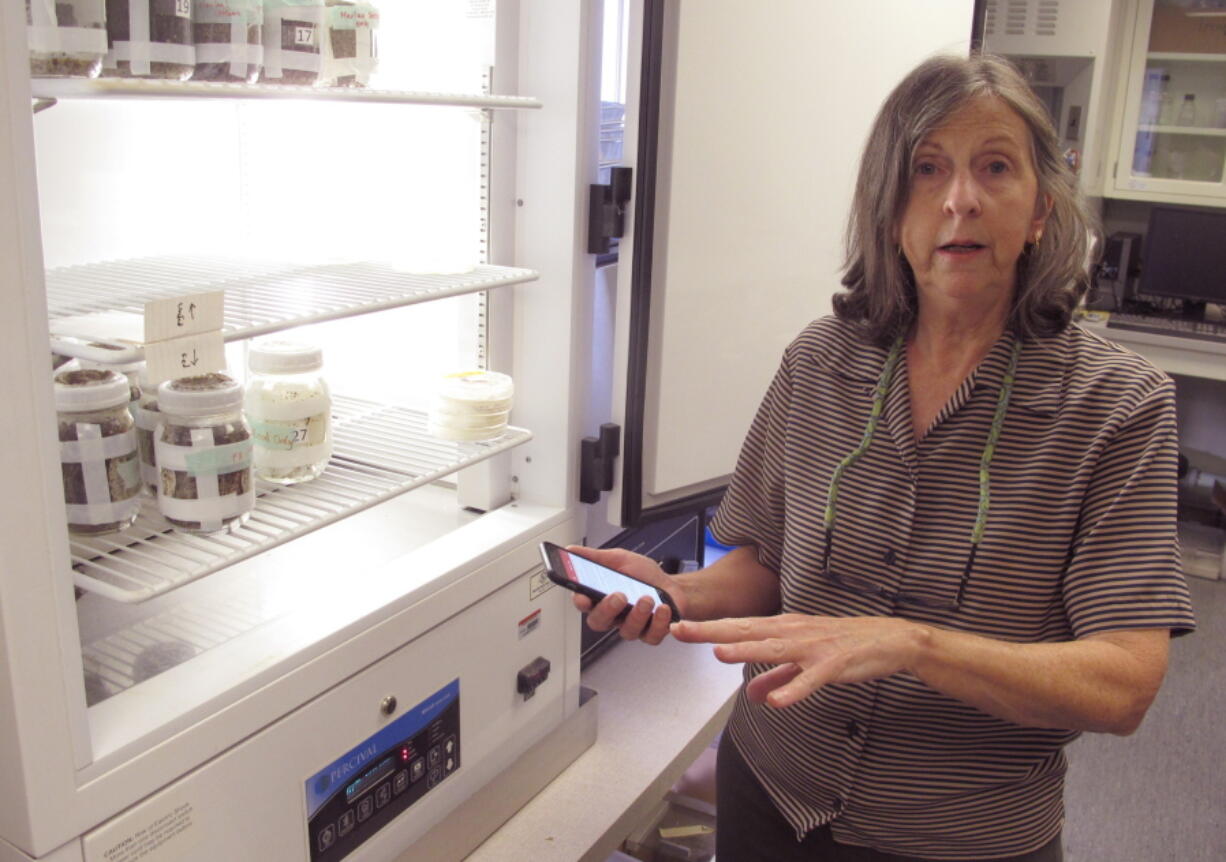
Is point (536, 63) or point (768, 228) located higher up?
point (536, 63)

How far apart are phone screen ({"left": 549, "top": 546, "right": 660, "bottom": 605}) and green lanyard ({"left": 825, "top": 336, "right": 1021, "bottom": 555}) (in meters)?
0.24

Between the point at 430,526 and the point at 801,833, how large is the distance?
0.73 meters

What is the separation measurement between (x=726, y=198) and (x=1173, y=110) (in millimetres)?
3532

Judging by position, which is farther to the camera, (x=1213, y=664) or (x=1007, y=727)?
(x=1213, y=664)

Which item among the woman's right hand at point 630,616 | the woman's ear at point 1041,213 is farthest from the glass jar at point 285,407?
the woman's ear at point 1041,213

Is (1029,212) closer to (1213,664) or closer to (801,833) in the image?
(801,833)

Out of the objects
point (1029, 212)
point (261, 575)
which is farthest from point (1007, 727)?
point (261, 575)

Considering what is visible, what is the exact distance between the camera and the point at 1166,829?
271 centimetres

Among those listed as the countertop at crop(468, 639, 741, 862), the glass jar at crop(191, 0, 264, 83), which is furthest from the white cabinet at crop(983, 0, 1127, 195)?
the glass jar at crop(191, 0, 264, 83)

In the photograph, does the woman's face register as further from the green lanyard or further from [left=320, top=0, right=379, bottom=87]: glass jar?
[left=320, top=0, right=379, bottom=87]: glass jar

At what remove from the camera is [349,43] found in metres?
1.29

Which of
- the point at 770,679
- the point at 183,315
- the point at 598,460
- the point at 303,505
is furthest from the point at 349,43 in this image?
the point at 770,679

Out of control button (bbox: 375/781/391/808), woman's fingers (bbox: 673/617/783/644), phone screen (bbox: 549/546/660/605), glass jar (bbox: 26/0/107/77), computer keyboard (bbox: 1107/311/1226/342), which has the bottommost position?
control button (bbox: 375/781/391/808)

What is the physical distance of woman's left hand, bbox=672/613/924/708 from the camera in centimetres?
100
